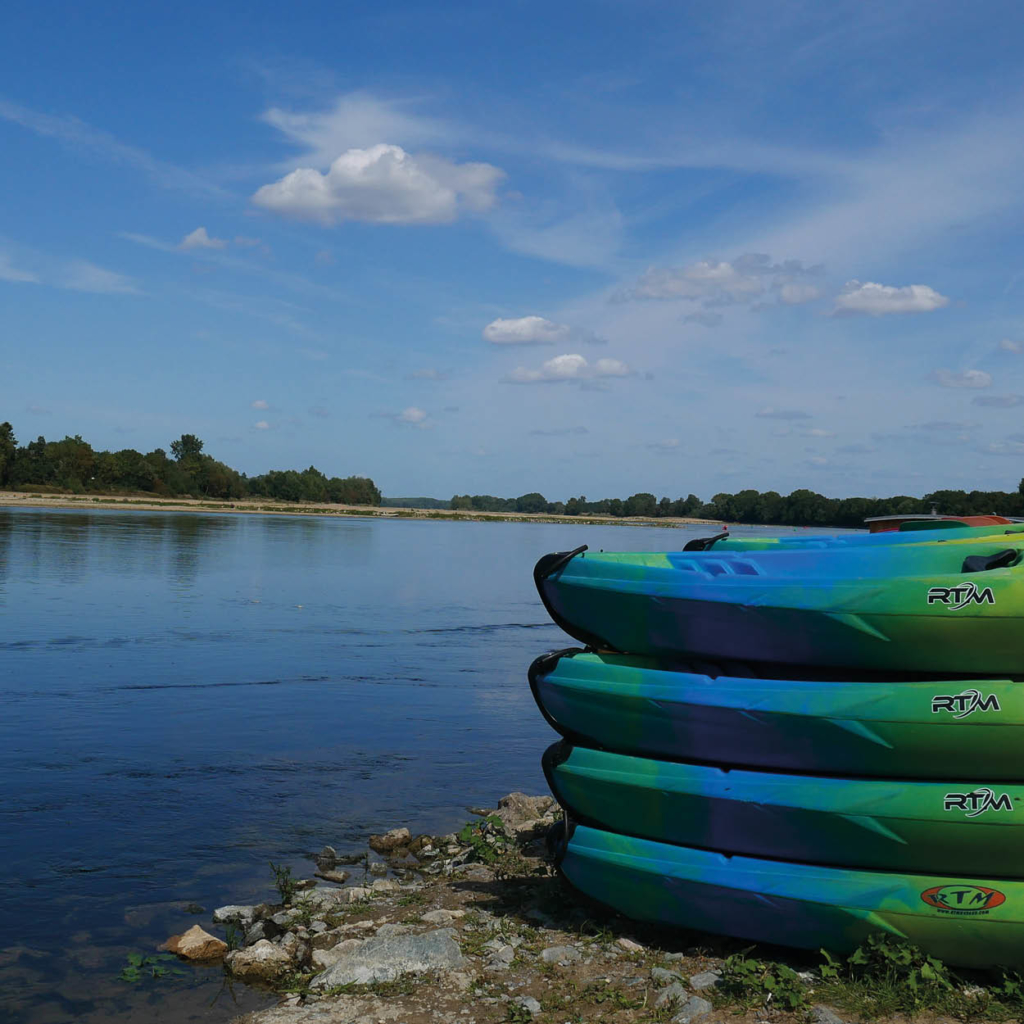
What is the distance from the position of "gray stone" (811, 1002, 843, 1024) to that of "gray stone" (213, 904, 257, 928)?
12.7 feet

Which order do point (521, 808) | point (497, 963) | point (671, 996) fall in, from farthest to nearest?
point (521, 808) < point (497, 963) < point (671, 996)

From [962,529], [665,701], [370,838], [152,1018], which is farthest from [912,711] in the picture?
[370,838]

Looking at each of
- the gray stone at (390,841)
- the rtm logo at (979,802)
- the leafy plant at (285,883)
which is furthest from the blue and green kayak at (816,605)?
the gray stone at (390,841)

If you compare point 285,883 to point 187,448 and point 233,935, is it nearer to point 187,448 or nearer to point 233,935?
point 233,935

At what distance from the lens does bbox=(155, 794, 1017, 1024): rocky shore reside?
17.3 ft

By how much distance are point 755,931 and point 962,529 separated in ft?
13.1

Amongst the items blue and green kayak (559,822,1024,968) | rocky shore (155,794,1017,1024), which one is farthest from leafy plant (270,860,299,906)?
blue and green kayak (559,822,1024,968)

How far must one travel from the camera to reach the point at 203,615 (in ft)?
78.6

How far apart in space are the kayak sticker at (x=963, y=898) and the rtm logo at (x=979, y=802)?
0.40 m

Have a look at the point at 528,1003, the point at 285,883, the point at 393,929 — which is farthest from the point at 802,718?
the point at 285,883

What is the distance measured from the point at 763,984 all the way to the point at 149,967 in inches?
150

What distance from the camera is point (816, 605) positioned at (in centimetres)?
571

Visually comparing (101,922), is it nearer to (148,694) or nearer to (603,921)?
(603,921)

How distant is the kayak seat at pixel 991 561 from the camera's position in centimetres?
573
